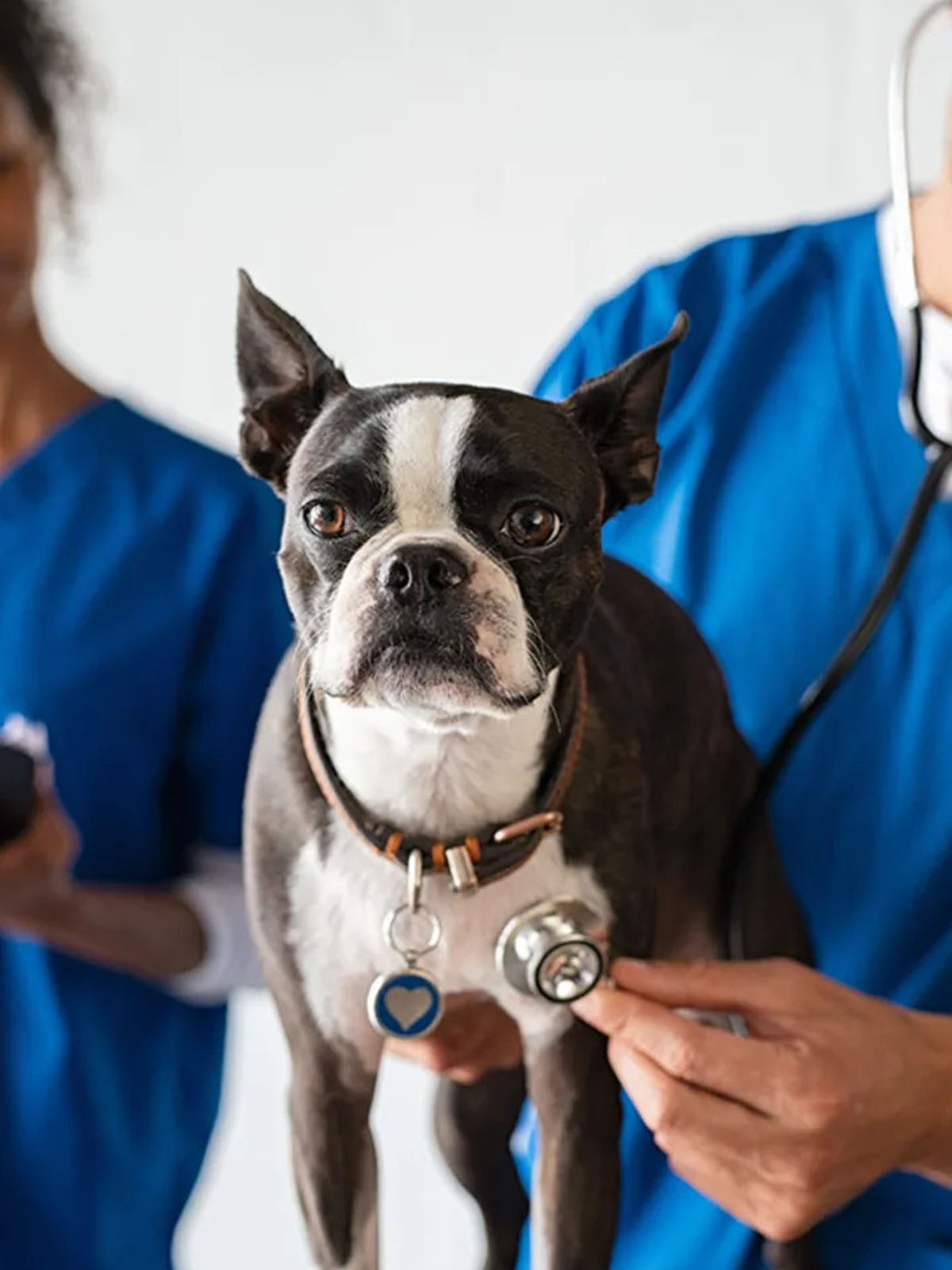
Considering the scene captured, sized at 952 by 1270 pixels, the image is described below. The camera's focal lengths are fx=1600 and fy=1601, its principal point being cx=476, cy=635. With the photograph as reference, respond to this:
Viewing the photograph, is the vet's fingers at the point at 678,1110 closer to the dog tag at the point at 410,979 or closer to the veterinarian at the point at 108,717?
the dog tag at the point at 410,979

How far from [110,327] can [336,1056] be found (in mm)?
1256

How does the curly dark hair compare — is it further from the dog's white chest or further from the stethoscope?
the dog's white chest

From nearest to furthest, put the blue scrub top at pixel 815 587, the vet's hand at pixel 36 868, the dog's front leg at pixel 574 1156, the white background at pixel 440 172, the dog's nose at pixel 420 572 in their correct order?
the dog's nose at pixel 420 572 < the dog's front leg at pixel 574 1156 < the blue scrub top at pixel 815 587 < the vet's hand at pixel 36 868 < the white background at pixel 440 172

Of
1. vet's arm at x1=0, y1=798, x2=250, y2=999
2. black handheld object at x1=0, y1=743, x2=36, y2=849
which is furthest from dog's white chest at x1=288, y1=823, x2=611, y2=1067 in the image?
vet's arm at x1=0, y1=798, x2=250, y2=999

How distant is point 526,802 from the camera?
0.59 meters

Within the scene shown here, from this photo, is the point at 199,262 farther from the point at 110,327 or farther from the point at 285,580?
the point at 285,580

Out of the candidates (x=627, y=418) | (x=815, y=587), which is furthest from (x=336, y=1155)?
(x=815, y=587)

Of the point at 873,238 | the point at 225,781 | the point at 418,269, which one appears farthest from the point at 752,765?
the point at 418,269

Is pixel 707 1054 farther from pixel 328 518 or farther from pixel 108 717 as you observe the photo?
pixel 108 717

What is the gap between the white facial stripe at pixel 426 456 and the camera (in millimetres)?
515

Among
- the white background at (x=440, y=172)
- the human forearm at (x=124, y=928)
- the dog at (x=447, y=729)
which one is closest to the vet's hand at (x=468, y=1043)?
the dog at (x=447, y=729)

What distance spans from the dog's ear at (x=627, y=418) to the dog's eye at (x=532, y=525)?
1.5 inches

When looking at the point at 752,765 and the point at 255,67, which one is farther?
the point at 255,67

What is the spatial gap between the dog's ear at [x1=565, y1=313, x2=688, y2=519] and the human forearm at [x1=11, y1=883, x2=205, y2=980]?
64 cm
